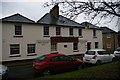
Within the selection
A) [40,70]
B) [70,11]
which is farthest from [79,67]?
[70,11]

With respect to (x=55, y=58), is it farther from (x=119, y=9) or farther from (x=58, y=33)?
(x=58, y=33)

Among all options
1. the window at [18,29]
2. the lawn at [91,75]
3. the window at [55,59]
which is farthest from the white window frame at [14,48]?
the lawn at [91,75]

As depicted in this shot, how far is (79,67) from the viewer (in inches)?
387

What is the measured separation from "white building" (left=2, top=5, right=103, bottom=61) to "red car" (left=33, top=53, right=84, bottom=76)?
4.06m

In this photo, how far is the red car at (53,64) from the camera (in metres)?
8.15

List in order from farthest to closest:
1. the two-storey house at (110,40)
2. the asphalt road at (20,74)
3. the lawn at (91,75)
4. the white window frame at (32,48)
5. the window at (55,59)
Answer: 1. the two-storey house at (110,40)
2. the white window frame at (32,48)
3. the window at (55,59)
4. the asphalt road at (20,74)
5. the lawn at (91,75)

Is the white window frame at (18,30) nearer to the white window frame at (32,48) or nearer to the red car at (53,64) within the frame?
the white window frame at (32,48)

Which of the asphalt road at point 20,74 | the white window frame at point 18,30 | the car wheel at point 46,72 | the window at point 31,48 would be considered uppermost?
the white window frame at point 18,30

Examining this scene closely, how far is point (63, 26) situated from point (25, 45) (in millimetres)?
6965

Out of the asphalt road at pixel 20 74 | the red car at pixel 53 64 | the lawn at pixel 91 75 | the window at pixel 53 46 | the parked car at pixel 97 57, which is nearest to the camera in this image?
the lawn at pixel 91 75

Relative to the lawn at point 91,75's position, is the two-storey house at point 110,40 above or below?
above

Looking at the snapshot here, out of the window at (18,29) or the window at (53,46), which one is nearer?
the window at (18,29)

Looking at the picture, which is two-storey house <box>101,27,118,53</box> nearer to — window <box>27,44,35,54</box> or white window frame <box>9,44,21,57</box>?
window <box>27,44,35,54</box>

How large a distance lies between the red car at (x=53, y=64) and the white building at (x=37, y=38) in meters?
4.06
